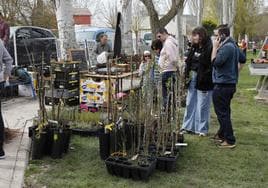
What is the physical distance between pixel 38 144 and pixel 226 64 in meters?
2.84

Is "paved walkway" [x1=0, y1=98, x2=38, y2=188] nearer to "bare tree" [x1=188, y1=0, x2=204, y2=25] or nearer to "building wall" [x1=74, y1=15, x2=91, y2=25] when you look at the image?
"bare tree" [x1=188, y1=0, x2=204, y2=25]

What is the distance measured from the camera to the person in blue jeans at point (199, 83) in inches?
256

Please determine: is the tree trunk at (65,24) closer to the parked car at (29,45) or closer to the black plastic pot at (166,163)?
the parked car at (29,45)

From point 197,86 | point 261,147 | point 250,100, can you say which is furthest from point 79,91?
point 250,100

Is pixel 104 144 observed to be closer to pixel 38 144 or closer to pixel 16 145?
pixel 38 144

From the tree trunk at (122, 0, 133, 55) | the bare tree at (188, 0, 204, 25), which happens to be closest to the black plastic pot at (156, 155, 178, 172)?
the tree trunk at (122, 0, 133, 55)

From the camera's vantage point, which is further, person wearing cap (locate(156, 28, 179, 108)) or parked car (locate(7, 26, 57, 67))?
parked car (locate(7, 26, 57, 67))

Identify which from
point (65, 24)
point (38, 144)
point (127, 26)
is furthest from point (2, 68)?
point (127, 26)

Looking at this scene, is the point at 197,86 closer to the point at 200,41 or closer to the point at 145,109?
the point at 200,41

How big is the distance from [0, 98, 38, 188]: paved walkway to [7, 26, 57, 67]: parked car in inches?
→ 52.7

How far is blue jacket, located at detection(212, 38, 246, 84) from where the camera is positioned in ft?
19.4

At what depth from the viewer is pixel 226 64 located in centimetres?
598

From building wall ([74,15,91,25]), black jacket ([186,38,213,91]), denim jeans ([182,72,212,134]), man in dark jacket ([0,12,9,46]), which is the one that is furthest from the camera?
building wall ([74,15,91,25])

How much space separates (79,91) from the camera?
27.1ft
